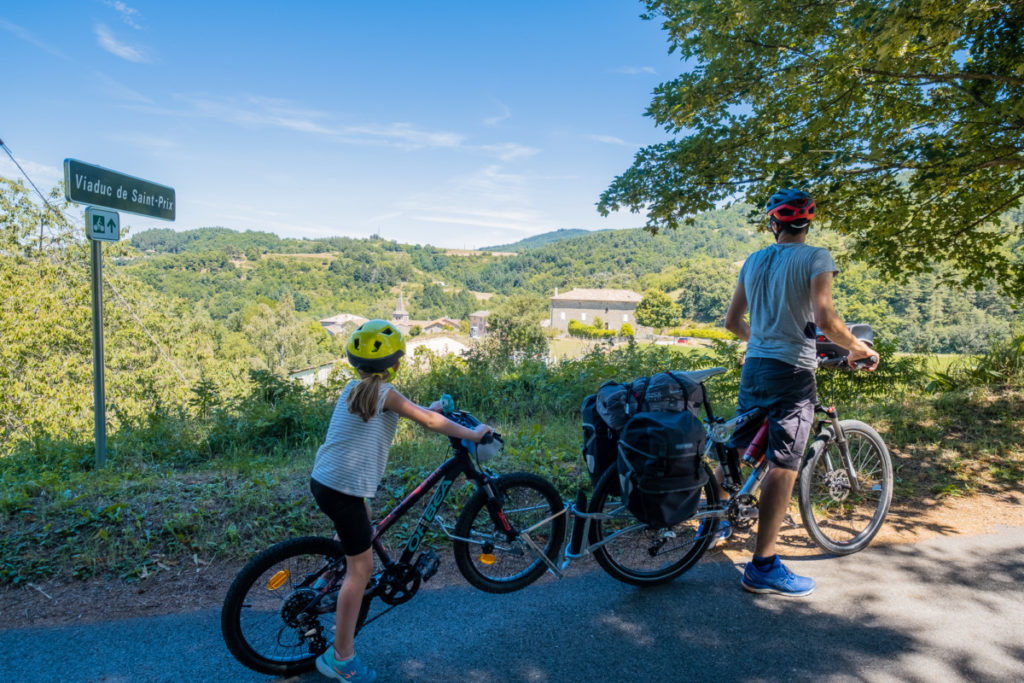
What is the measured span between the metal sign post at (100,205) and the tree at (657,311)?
7087 centimetres

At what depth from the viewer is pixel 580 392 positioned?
8.12 metres

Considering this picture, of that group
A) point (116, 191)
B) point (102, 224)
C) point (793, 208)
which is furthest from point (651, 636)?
point (116, 191)

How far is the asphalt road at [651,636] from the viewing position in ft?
8.27

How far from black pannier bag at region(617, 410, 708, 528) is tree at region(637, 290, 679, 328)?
7176 cm

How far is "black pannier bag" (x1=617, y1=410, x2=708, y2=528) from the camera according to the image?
2.83m

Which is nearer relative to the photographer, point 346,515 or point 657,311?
point 346,515

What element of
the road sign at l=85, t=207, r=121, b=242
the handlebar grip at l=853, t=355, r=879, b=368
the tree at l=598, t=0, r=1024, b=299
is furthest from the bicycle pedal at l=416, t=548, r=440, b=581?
the tree at l=598, t=0, r=1024, b=299

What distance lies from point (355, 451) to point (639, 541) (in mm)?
2061

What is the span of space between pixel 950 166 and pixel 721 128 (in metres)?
2.59

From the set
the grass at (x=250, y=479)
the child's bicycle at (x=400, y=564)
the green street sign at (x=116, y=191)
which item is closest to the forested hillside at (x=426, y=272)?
the grass at (x=250, y=479)

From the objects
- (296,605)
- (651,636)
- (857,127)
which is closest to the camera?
(296,605)

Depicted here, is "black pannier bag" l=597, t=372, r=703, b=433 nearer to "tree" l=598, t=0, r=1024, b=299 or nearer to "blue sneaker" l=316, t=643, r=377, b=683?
"blue sneaker" l=316, t=643, r=377, b=683

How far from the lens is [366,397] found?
2475mm

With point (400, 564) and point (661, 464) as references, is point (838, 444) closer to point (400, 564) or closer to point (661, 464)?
point (661, 464)
